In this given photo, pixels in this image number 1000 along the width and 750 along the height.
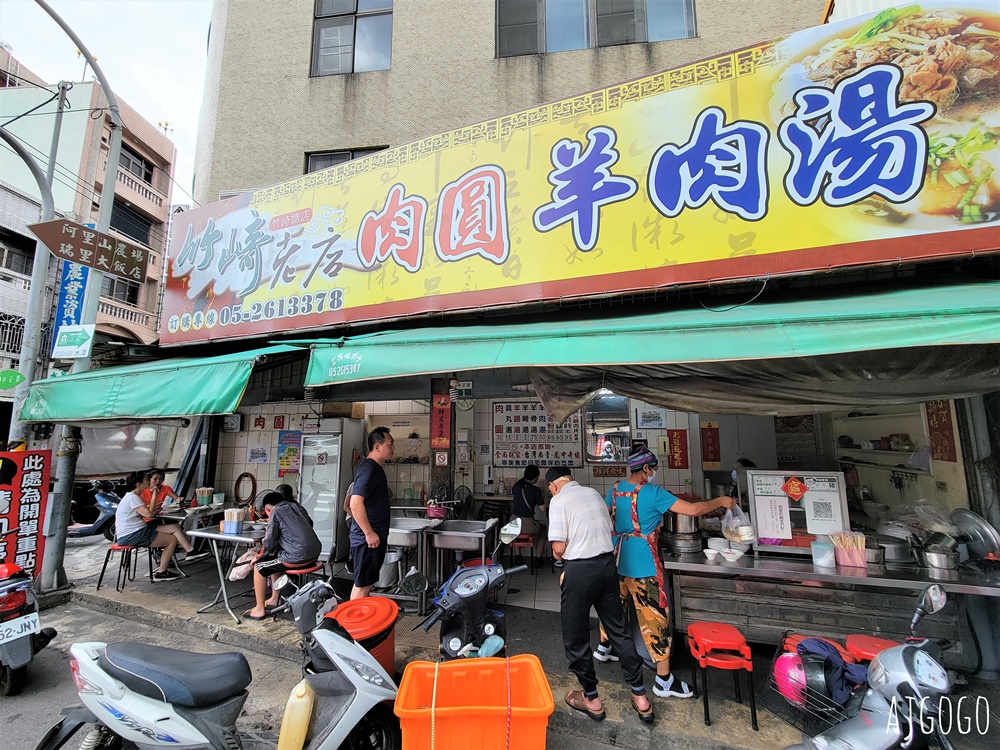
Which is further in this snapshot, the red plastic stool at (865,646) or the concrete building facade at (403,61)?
the concrete building facade at (403,61)

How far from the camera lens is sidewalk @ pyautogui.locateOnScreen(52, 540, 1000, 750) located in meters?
3.14

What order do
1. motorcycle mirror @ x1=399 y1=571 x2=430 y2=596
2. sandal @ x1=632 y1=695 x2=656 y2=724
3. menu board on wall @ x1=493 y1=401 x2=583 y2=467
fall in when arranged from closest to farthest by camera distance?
sandal @ x1=632 y1=695 x2=656 y2=724
motorcycle mirror @ x1=399 y1=571 x2=430 y2=596
menu board on wall @ x1=493 y1=401 x2=583 y2=467

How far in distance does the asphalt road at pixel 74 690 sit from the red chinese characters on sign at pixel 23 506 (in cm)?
87

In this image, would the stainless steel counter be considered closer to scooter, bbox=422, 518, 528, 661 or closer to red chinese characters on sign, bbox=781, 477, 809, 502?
red chinese characters on sign, bbox=781, 477, 809, 502

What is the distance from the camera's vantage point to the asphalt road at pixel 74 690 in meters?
3.33

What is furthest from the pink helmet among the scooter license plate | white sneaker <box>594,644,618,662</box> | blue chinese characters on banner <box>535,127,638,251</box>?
the scooter license plate

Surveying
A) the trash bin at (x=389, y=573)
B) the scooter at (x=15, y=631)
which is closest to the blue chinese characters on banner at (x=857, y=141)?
the trash bin at (x=389, y=573)

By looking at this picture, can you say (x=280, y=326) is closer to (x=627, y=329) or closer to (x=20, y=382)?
(x=20, y=382)

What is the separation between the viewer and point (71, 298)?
251 inches

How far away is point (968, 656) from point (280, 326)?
7.81m

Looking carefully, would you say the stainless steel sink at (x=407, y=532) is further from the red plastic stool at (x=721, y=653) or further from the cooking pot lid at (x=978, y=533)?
the cooking pot lid at (x=978, y=533)

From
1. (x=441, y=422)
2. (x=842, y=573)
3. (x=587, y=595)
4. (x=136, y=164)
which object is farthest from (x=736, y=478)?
(x=136, y=164)

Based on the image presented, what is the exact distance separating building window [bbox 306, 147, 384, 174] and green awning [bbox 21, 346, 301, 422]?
508 centimetres

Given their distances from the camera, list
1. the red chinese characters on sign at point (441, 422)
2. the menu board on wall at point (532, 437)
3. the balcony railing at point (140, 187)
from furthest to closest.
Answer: the balcony railing at point (140, 187)
the menu board on wall at point (532, 437)
the red chinese characters on sign at point (441, 422)
